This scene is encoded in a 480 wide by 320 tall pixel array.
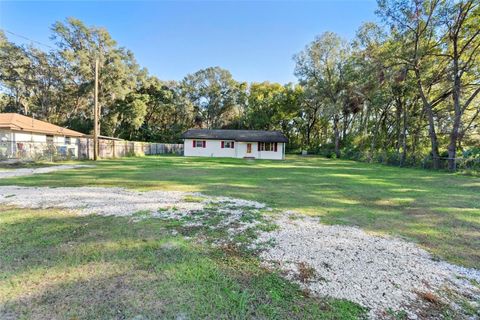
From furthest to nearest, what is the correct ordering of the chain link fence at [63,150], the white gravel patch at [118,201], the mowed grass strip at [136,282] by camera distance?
1. the chain link fence at [63,150]
2. the white gravel patch at [118,201]
3. the mowed grass strip at [136,282]

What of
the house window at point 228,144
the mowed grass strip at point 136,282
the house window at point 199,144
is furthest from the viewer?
the house window at point 199,144

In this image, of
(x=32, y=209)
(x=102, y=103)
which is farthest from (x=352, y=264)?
(x=102, y=103)

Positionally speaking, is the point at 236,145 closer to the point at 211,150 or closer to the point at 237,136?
the point at 237,136

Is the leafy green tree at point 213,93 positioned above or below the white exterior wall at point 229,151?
above

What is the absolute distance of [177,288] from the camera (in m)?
2.28

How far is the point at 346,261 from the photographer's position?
115 inches

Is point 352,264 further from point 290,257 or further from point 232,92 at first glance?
point 232,92

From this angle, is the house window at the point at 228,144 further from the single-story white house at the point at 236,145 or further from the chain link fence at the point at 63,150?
the chain link fence at the point at 63,150

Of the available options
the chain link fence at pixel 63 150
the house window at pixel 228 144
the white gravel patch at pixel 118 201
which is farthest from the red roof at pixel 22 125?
the house window at pixel 228 144

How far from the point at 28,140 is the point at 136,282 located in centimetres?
2115

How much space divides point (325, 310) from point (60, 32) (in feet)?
120

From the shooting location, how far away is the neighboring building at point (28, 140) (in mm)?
14141

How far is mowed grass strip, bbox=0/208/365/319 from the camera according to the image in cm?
198

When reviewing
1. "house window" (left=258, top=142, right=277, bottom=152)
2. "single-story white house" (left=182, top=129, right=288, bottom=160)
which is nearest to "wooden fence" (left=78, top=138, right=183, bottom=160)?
Result: "single-story white house" (left=182, top=129, right=288, bottom=160)
